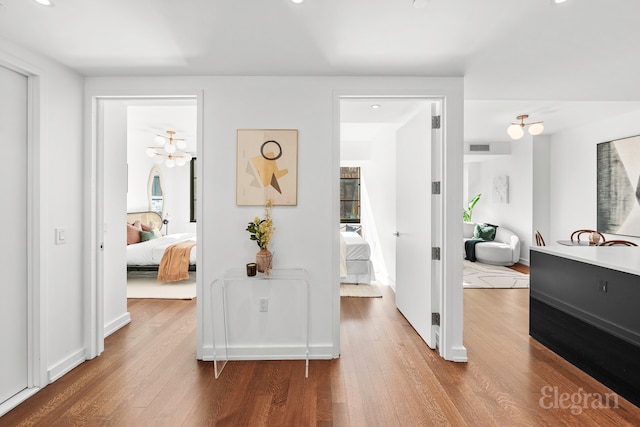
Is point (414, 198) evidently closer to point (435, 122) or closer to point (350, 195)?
point (435, 122)

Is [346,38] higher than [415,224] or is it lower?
higher

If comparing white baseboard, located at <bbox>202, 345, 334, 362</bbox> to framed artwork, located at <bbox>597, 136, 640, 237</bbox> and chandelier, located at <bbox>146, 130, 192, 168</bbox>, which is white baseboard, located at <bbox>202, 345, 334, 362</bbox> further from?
framed artwork, located at <bbox>597, 136, 640, 237</bbox>

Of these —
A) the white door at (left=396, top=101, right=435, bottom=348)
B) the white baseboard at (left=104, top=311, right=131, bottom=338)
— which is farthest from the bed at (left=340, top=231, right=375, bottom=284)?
the white baseboard at (left=104, top=311, right=131, bottom=338)

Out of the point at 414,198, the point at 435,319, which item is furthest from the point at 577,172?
the point at 435,319

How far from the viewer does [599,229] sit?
5.01m

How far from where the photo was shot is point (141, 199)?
6875mm

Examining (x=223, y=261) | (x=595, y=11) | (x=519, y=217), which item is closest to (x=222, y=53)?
(x=223, y=261)

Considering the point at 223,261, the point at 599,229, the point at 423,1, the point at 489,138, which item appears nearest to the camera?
the point at 423,1

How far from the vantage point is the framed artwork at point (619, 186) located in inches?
176

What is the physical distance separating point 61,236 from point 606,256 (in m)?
4.04

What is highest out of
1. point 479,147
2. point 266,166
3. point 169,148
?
point 479,147

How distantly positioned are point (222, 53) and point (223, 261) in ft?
5.01

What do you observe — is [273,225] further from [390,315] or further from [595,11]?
[595,11]

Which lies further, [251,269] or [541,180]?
[541,180]
